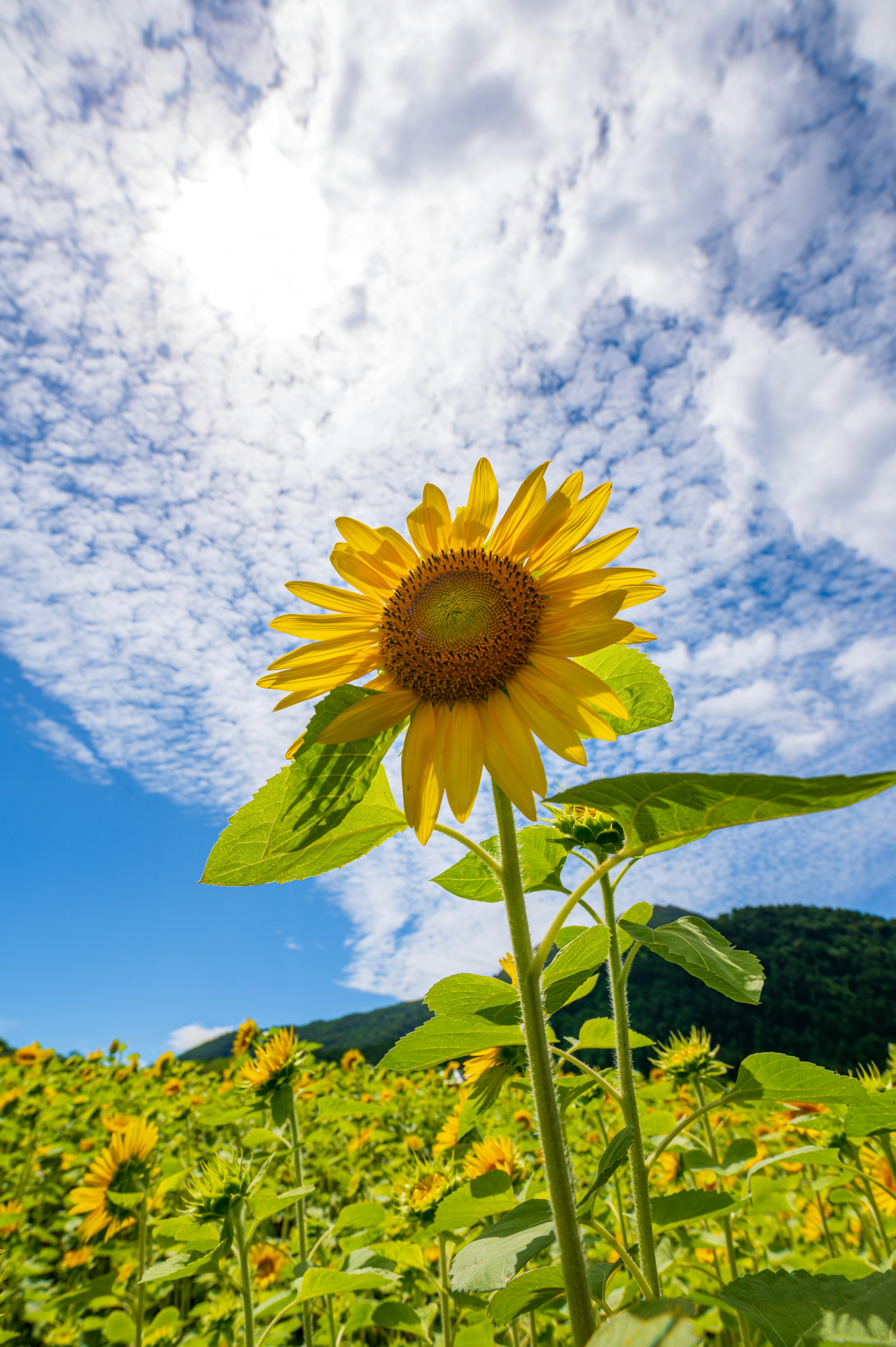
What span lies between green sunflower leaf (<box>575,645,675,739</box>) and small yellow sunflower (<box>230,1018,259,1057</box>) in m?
4.55

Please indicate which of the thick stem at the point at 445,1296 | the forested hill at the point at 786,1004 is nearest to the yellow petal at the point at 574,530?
the thick stem at the point at 445,1296

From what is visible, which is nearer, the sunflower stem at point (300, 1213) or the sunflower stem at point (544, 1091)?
the sunflower stem at point (544, 1091)

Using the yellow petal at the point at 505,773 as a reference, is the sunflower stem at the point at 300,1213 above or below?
below

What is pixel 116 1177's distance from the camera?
2850mm

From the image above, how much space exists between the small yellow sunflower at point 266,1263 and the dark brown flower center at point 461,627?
3.75 metres

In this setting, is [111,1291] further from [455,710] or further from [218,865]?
[455,710]

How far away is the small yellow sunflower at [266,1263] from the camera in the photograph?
3393 mm

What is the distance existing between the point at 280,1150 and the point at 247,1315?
2.45ft

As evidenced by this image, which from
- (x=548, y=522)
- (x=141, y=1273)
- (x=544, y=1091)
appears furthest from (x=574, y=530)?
(x=141, y=1273)

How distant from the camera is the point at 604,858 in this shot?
1388 millimetres

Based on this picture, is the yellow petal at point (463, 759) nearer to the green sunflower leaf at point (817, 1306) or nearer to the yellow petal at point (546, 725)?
the yellow petal at point (546, 725)

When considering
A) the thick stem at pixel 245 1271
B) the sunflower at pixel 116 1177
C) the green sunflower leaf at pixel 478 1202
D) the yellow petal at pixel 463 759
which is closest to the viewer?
the yellow petal at pixel 463 759

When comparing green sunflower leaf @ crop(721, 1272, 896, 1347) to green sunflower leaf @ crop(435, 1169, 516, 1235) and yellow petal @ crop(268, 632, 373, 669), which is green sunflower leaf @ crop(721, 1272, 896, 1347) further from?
yellow petal @ crop(268, 632, 373, 669)

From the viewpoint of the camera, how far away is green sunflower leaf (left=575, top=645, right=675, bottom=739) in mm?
1110
